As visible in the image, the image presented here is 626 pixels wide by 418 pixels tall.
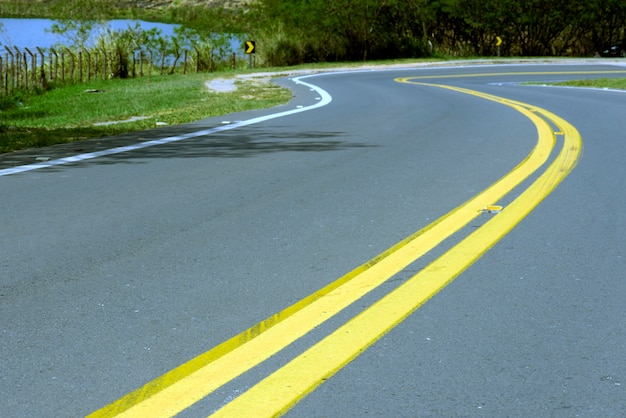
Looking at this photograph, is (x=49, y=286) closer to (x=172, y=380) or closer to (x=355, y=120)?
(x=172, y=380)

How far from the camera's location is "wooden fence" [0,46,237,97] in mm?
35969

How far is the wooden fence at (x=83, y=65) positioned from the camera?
118 feet

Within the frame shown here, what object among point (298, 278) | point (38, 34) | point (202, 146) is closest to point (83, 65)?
point (38, 34)

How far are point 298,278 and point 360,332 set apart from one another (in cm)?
110

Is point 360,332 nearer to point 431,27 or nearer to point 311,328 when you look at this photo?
point 311,328

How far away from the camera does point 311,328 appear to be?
4.87 m

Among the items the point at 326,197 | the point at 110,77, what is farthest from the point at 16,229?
the point at 110,77

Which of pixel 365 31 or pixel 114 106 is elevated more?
pixel 365 31

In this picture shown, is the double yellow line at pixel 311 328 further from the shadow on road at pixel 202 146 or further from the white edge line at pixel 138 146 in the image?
the white edge line at pixel 138 146

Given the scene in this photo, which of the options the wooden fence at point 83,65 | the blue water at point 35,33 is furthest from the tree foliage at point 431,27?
the blue water at point 35,33

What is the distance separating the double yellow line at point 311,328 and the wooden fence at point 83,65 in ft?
96.4

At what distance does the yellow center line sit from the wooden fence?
29500mm

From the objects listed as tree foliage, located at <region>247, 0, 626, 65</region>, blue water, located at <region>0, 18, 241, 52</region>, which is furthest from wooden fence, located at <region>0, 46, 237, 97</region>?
tree foliage, located at <region>247, 0, 626, 65</region>

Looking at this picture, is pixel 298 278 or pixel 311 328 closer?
pixel 311 328
